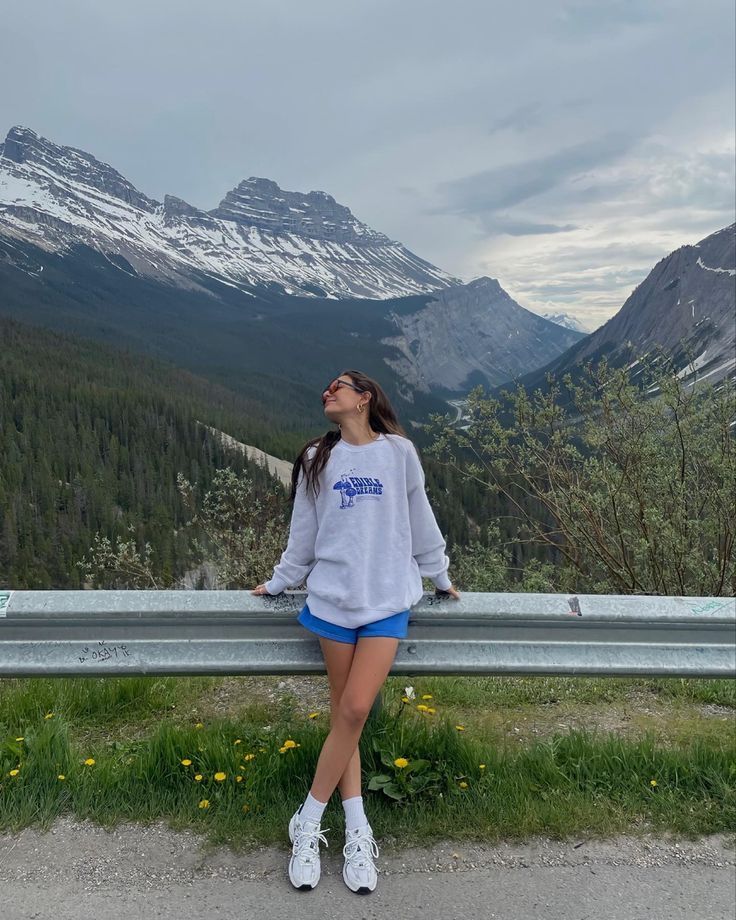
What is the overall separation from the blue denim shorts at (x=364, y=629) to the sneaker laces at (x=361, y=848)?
764 mm

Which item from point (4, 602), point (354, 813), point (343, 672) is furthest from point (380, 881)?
point (4, 602)

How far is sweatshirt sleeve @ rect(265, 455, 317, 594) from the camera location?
3178 mm

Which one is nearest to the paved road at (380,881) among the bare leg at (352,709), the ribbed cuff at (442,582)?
the bare leg at (352,709)

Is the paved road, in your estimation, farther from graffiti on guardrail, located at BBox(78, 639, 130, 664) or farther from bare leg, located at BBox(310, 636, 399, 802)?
graffiti on guardrail, located at BBox(78, 639, 130, 664)

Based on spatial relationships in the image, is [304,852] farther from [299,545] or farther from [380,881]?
[299,545]

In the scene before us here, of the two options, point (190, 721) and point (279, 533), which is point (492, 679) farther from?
point (279, 533)

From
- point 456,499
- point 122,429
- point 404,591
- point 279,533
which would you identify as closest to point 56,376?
point 122,429

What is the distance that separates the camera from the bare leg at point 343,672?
2979 mm

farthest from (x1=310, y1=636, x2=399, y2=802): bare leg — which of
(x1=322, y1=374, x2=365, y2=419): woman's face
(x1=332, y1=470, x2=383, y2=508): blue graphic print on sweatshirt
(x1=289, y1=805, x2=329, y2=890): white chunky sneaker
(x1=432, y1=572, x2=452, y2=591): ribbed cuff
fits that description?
(x1=322, y1=374, x2=365, y2=419): woman's face

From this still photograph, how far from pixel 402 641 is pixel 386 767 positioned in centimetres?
60

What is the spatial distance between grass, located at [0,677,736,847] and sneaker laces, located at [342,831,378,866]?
126mm

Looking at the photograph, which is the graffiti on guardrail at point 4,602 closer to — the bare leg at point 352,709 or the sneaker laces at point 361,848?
the bare leg at point 352,709

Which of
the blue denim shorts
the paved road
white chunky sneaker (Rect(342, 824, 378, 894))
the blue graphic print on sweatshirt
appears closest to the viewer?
the paved road

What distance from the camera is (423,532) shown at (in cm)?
319
